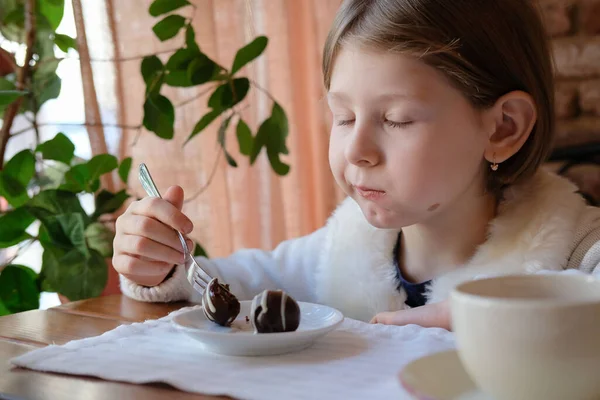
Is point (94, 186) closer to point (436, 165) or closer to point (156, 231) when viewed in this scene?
point (156, 231)

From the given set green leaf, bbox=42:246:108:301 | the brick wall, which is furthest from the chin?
the brick wall

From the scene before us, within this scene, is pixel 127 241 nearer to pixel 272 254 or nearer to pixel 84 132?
pixel 272 254

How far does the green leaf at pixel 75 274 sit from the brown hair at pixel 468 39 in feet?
1.81

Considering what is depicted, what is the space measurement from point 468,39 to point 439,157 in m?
0.15

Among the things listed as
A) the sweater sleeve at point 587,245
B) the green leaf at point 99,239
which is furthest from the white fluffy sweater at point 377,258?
the green leaf at point 99,239

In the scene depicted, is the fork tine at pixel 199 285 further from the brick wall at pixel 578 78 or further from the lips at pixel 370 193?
the brick wall at pixel 578 78

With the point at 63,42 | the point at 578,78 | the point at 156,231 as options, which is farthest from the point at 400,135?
the point at 578,78

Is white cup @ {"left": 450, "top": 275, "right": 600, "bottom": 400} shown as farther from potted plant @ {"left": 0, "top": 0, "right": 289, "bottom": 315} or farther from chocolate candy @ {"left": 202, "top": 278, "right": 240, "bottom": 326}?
potted plant @ {"left": 0, "top": 0, "right": 289, "bottom": 315}

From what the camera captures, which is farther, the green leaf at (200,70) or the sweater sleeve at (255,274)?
the green leaf at (200,70)

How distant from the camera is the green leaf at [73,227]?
1270mm

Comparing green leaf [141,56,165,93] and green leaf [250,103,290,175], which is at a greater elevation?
green leaf [141,56,165,93]

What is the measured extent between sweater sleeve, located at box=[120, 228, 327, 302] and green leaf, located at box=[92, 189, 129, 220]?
1.19 feet

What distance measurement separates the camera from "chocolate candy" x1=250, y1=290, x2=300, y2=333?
0.66m

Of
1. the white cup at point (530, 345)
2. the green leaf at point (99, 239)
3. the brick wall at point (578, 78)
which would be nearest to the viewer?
the white cup at point (530, 345)
